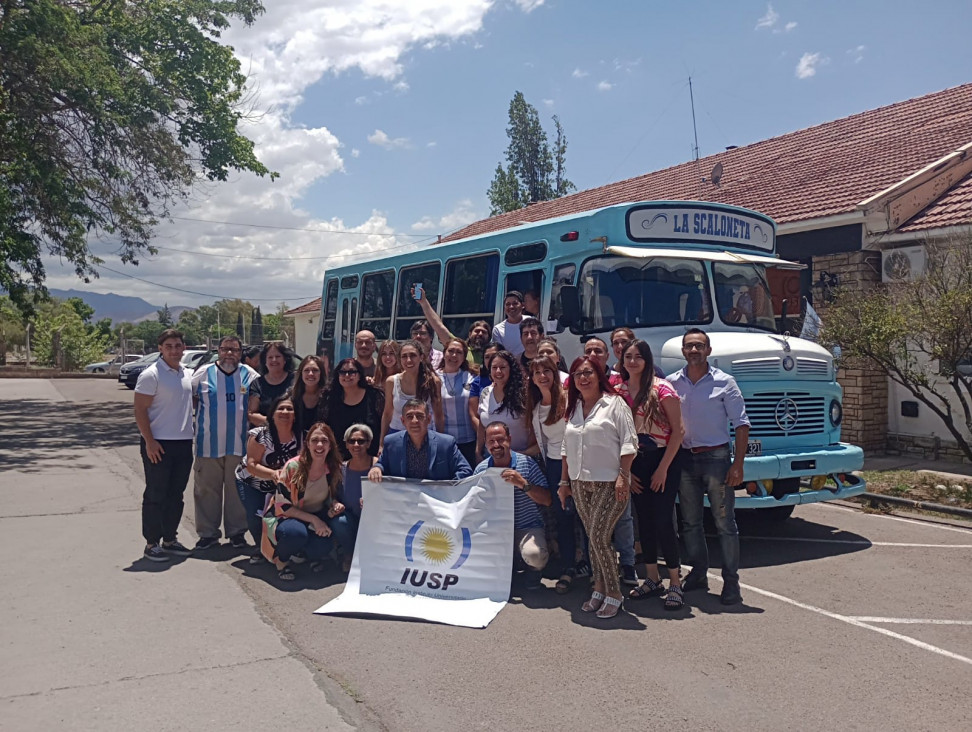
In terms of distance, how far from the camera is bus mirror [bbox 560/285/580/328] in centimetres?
809

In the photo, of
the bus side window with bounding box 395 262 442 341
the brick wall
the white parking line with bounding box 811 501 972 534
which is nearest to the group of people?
the bus side window with bounding box 395 262 442 341

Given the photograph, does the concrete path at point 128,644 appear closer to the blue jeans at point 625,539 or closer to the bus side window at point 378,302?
the blue jeans at point 625,539

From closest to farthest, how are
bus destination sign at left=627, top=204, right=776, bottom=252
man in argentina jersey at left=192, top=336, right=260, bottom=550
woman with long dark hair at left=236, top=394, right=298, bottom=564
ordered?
woman with long dark hair at left=236, top=394, right=298, bottom=564 → man in argentina jersey at left=192, top=336, right=260, bottom=550 → bus destination sign at left=627, top=204, right=776, bottom=252

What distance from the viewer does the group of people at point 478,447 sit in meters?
5.84

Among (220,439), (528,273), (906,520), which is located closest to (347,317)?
(528,273)

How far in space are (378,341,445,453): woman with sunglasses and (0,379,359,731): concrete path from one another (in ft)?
5.75

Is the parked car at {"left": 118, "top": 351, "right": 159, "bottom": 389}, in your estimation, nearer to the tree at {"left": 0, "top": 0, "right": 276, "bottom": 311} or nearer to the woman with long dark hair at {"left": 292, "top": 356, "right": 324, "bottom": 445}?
the tree at {"left": 0, "top": 0, "right": 276, "bottom": 311}

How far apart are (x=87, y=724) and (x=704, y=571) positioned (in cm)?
417

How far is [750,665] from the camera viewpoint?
479 cm

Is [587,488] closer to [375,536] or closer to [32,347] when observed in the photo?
[375,536]

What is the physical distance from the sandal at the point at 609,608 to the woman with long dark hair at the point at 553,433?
544 millimetres

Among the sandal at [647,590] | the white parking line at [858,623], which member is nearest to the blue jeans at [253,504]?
the sandal at [647,590]

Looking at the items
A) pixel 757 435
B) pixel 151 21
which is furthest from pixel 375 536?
pixel 151 21

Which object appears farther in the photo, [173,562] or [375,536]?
[173,562]
